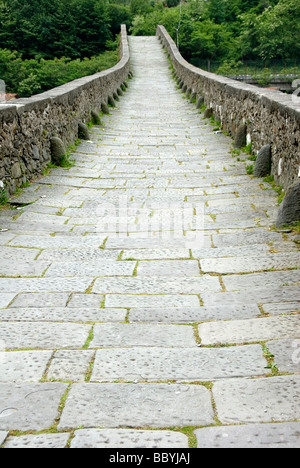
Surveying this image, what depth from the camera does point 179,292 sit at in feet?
11.6

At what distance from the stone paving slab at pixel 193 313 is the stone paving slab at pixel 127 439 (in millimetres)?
1088

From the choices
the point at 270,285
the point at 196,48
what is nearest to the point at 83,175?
the point at 270,285

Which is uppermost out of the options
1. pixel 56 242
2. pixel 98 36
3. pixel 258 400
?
pixel 98 36

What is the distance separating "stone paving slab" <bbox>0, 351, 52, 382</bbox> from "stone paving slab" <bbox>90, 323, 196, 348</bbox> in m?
0.28

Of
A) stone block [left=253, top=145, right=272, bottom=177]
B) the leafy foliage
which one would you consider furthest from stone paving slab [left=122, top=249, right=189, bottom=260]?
the leafy foliage

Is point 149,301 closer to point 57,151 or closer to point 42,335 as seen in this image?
point 42,335

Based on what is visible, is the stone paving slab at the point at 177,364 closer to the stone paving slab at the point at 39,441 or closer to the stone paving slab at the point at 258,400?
the stone paving slab at the point at 258,400

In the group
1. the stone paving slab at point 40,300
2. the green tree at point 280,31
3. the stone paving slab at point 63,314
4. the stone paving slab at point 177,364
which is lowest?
the stone paving slab at point 40,300

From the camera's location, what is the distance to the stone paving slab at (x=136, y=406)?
2.12 m

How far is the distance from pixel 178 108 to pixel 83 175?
22.8 feet

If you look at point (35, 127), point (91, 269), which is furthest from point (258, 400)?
point (35, 127)

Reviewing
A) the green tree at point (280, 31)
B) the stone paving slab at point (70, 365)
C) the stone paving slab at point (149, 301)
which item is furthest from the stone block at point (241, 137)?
the green tree at point (280, 31)

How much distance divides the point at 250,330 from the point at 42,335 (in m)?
1.10

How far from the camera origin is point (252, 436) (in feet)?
6.55
